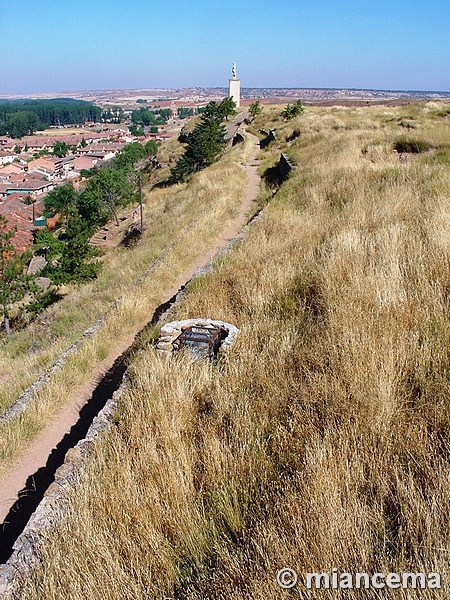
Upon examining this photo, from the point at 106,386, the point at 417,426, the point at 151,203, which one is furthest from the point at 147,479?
the point at 151,203

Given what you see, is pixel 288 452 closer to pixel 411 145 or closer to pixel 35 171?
pixel 411 145

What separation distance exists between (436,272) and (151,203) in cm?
2383

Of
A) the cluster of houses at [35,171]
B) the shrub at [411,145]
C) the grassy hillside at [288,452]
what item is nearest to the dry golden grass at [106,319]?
the grassy hillside at [288,452]

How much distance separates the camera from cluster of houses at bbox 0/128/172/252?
5384 cm

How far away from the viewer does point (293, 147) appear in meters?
19.0

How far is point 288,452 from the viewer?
103 inches

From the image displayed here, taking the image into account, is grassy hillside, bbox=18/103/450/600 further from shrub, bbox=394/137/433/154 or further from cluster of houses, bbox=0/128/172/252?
cluster of houses, bbox=0/128/172/252

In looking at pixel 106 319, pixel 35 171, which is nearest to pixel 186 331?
pixel 106 319

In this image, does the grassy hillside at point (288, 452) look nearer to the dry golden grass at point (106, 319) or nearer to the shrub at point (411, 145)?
the dry golden grass at point (106, 319)

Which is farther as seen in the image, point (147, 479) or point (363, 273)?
point (363, 273)

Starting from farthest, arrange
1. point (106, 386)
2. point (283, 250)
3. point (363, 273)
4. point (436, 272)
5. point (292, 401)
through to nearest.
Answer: point (283, 250), point (106, 386), point (363, 273), point (436, 272), point (292, 401)

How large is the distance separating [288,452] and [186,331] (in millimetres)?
2576

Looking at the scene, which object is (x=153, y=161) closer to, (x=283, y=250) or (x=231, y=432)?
(x=283, y=250)

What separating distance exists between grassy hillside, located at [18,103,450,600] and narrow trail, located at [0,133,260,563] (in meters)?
1.43
